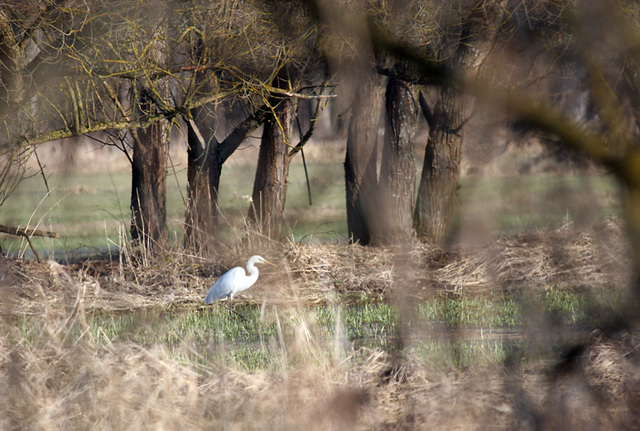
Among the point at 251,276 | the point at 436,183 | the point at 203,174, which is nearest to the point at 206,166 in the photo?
Answer: the point at 203,174

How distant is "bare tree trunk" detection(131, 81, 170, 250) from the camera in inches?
403

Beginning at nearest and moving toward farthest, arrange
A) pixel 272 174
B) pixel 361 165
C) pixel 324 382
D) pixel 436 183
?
1. pixel 324 382
2. pixel 272 174
3. pixel 436 183
4. pixel 361 165

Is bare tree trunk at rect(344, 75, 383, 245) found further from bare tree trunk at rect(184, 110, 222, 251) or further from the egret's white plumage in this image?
the egret's white plumage

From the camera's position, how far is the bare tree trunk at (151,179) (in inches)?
403

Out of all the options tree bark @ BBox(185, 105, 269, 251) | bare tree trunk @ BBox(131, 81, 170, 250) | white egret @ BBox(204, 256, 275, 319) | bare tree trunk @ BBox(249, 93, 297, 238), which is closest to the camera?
white egret @ BBox(204, 256, 275, 319)

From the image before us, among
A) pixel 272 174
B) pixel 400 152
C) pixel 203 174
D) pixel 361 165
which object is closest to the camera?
pixel 203 174

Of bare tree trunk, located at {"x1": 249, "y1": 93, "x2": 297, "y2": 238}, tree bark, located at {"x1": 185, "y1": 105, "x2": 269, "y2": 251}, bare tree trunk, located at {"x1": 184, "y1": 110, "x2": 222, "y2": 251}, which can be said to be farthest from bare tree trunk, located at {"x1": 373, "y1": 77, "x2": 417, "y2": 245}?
bare tree trunk, located at {"x1": 184, "y1": 110, "x2": 222, "y2": 251}

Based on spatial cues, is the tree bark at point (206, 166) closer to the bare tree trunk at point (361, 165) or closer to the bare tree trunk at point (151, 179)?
the bare tree trunk at point (151, 179)

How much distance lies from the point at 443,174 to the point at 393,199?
34.4 inches

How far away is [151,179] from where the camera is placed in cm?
1038

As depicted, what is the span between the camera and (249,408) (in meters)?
3.90

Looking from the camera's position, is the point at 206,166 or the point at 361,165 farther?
the point at 361,165

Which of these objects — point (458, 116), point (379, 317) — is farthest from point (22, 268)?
point (458, 116)

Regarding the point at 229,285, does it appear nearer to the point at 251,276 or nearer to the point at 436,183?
the point at 251,276
